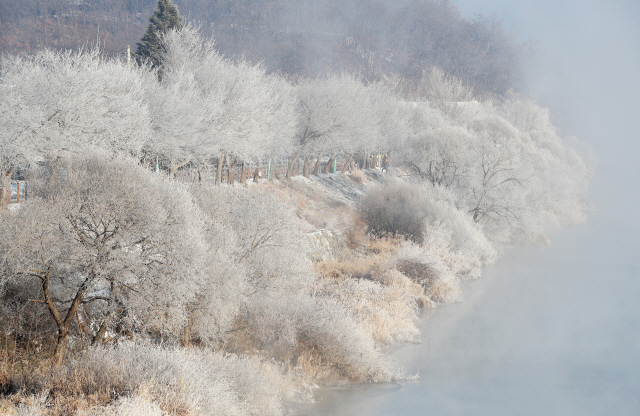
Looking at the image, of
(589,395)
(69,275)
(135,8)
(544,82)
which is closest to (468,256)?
(589,395)

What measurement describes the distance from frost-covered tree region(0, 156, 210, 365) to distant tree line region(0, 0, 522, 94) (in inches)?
3872

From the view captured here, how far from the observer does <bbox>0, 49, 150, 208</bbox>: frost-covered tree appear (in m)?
19.7

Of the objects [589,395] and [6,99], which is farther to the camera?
[6,99]

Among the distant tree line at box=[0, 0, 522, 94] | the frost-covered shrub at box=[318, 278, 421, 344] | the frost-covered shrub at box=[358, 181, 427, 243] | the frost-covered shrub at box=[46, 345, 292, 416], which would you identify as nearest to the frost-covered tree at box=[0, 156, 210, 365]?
the frost-covered shrub at box=[46, 345, 292, 416]

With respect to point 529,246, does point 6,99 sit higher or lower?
higher

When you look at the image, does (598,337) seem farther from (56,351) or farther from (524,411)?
(56,351)

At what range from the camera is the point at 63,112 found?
21172mm

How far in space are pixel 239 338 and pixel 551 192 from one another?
34.9 metres

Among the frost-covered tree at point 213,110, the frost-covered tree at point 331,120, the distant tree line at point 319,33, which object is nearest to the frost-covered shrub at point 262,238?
the frost-covered tree at point 213,110

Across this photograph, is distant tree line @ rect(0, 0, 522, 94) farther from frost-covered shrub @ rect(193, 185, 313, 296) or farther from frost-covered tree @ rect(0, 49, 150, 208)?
frost-covered shrub @ rect(193, 185, 313, 296)

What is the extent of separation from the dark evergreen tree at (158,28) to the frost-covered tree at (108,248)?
91.8ft

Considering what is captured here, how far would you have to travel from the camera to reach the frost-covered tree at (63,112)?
19.7 m

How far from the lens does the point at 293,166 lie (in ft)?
123

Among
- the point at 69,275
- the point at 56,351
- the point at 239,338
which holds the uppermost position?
the point at 69,275
